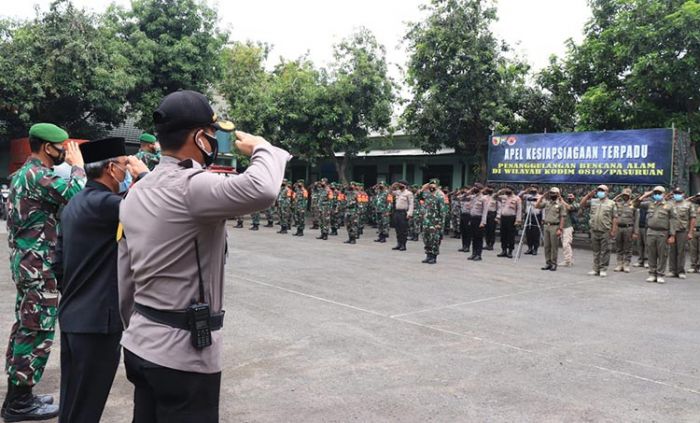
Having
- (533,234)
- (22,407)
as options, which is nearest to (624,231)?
(533,234)

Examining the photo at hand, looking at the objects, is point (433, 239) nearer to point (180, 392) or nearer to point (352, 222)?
point (352, 222)

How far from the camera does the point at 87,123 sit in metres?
22.7

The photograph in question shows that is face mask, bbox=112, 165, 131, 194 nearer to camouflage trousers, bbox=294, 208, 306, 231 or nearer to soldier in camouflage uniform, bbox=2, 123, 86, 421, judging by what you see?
soldier in camouflage uniform, bbox=2, 123, 86, 421

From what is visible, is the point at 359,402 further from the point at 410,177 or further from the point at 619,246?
the point at 410,177

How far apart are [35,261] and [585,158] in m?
15.5

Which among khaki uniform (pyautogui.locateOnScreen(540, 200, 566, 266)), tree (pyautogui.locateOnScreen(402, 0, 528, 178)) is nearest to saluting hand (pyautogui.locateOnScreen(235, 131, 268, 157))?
khaki uniform (pyautogui.locateOnScreen(540, 200, 566, 266))

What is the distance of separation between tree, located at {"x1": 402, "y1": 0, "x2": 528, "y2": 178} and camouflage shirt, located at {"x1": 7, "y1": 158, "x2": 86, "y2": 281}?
17.1 m

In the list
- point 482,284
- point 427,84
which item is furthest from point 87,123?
point 482,284

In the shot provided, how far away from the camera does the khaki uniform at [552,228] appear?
1152 centimetres

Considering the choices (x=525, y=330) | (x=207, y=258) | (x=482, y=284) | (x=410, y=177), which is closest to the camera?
(x=207, y=258)

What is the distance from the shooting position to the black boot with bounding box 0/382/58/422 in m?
3.62

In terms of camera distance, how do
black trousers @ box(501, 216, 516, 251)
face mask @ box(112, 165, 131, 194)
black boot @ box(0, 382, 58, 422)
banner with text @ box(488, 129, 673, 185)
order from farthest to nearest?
banner with text @ box(488, 129, 673, 185)
black trousers @ box(501, 216, 516, 251)
black boot @ box(0, 382, 58, 422)
face mask @ box(112, 165, 131, 194)

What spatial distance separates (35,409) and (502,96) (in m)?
18.6

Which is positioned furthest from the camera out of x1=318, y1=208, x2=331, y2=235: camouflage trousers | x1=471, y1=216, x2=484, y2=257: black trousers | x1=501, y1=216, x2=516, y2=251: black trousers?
x1=318, y1=208, x2=331, y2=235: camouflage trousers
